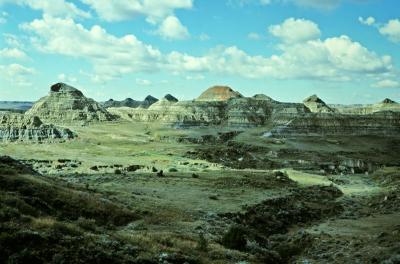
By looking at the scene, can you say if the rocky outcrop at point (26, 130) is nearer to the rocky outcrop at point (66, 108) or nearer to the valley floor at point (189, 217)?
the valley floor at point (189, 217)

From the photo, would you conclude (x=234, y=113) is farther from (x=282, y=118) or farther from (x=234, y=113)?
(x=282, y=118)

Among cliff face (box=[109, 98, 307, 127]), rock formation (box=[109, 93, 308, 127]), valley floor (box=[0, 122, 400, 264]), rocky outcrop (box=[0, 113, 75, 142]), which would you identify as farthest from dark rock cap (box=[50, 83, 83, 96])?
valley floor (box=[0, 122, 400, 264])

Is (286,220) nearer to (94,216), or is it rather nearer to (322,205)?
(322,205)

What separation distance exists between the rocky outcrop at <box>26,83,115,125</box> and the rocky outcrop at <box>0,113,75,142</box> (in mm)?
48142

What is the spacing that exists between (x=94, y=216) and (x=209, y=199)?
58.6 feet

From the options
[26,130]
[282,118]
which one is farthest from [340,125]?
[26,130]

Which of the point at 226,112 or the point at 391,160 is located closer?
the point at 391,160

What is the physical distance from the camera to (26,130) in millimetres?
111125

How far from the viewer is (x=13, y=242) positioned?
53.4 feet

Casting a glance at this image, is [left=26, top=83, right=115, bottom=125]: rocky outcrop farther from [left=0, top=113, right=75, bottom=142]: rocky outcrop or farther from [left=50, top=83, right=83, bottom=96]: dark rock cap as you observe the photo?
[left=0, top=113, right=75, bottom=142]: rocky outcrop

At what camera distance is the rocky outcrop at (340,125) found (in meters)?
146

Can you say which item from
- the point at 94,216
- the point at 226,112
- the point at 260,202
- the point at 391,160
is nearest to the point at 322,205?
the point at 260,202

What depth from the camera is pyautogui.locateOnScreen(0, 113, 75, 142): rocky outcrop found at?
109 meters

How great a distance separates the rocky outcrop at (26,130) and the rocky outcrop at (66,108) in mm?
48142
